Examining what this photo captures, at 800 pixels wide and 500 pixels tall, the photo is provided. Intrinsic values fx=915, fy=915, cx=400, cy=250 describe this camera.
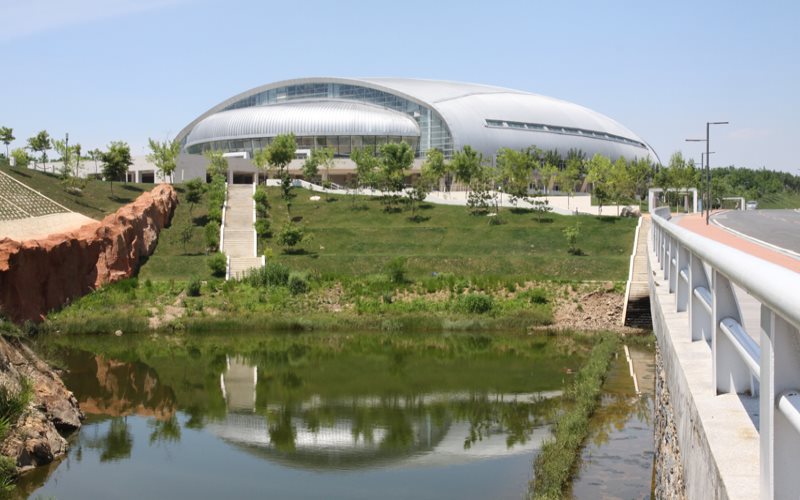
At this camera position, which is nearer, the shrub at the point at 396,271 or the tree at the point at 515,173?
the shrub at the point at 396,271

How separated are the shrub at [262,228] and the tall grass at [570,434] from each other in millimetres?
28593

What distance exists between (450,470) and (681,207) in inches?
3098

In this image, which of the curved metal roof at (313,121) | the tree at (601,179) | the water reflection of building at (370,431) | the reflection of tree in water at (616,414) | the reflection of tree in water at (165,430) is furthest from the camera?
the curved metal roof at (313,121)

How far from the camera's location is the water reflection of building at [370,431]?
21.4 m

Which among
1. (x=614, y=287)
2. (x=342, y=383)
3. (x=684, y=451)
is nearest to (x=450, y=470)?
(x=342, y=383)

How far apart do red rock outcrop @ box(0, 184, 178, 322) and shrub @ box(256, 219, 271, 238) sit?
617 cm

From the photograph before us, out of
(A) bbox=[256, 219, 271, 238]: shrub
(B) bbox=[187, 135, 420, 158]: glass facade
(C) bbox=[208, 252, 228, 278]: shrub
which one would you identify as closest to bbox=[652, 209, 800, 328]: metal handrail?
(C) bbox=[208, 252, 228, 278]: shrub

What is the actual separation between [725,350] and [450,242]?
49993mm

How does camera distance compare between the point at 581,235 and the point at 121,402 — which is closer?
the point at 121,402

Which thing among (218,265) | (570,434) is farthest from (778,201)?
(570,434)

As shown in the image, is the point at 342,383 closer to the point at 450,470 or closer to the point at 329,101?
the point at 450,470

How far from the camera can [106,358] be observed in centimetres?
3444

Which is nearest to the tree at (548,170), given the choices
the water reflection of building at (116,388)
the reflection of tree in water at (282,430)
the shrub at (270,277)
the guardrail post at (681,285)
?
the shrub at (270,277)

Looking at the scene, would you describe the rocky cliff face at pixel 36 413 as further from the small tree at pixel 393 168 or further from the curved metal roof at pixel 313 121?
the curved metal roof at pixel 313 121
